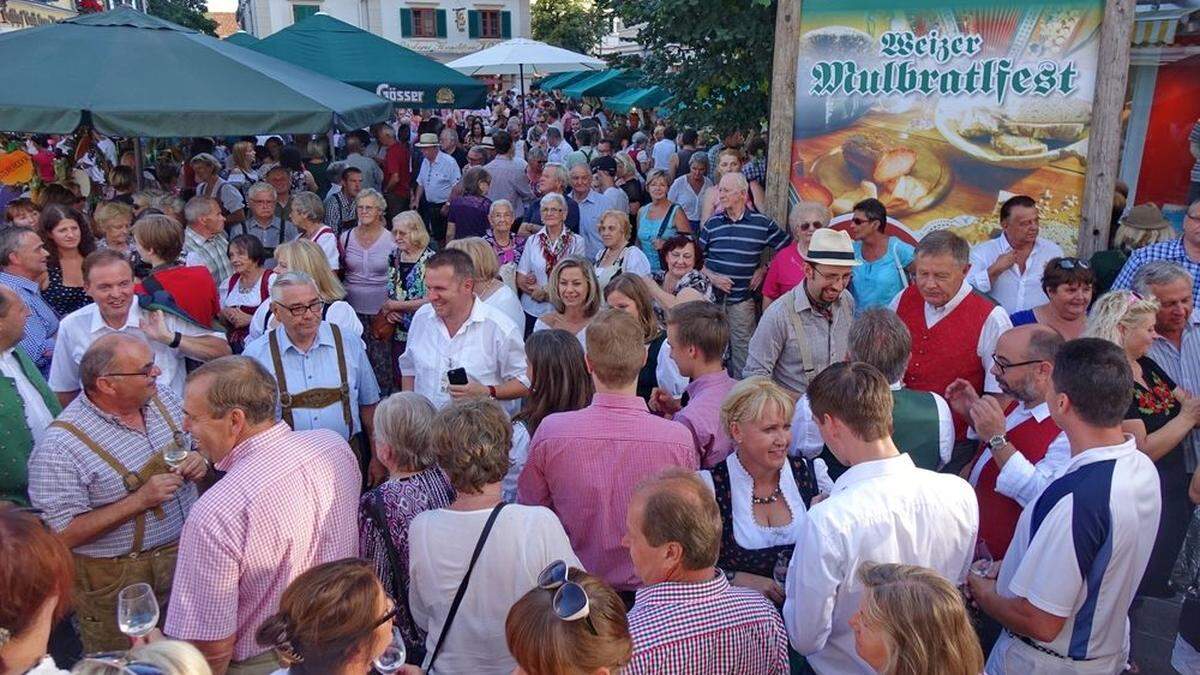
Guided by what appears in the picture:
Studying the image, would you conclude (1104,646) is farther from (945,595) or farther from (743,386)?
(743,386)

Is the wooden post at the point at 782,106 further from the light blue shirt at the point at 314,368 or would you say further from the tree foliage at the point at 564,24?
the tree foliage at the point at 564,24

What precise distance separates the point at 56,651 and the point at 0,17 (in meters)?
21.3

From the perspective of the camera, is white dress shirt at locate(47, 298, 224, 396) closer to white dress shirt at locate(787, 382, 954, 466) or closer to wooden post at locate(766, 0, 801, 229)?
white dress shirt at locate(787, 382, 954, 466)

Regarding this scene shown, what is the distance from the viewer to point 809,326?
4.45m

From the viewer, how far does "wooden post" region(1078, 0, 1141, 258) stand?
205 inches

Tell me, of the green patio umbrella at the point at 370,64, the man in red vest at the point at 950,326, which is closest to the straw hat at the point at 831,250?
the man in red vest at the point at 950,326

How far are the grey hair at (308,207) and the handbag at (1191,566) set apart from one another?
5759mm

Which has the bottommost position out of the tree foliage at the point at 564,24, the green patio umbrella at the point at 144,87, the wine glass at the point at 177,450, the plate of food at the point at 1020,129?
the wine glass at the point at 177,450

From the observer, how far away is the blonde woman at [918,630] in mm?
1891

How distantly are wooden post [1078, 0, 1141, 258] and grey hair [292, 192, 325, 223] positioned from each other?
5.30 m

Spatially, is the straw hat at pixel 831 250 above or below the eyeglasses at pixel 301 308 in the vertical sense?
above

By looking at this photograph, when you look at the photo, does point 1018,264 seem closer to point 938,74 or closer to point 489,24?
point 938,74

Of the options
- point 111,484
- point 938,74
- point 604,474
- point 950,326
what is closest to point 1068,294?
point 950,326

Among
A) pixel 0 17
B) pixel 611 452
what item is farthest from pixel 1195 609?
pixel 0 17
